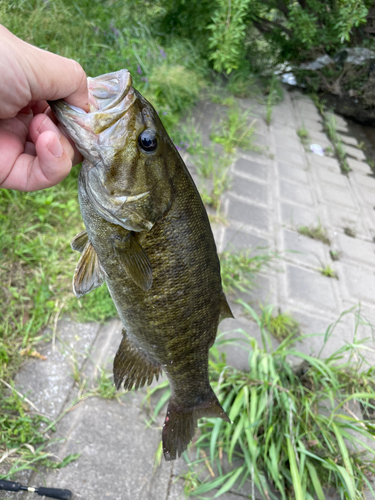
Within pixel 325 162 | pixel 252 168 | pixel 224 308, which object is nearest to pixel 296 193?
pixel 252 168

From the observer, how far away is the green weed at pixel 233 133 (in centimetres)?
478

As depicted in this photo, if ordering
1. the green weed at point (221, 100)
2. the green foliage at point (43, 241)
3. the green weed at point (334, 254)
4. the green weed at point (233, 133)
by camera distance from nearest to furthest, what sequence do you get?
the green foliage at point (43, 241)
the green weed at point (334, 254)
the green weed at point (233, 133)
the green weed at point (221, 100)

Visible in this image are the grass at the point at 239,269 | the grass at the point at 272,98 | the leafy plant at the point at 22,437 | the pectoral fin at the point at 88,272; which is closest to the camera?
the pectoral fin at the point at 88,272

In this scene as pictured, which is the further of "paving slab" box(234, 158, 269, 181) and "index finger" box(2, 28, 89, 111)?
"paving slab" box(234, 158, 269, 181)

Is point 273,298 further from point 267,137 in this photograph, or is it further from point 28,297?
point 267,137

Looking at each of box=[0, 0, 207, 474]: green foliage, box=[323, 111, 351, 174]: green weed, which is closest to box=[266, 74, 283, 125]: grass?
box=[323, 111, 351, 174]: green weed

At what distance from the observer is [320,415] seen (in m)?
2.13

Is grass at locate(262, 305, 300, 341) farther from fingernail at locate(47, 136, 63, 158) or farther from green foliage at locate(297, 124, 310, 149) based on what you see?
green foliage at locate(297, 124, 310, 149)

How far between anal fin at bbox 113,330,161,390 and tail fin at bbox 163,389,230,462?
0.63ft

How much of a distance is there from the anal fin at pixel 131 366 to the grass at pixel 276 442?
0.75m

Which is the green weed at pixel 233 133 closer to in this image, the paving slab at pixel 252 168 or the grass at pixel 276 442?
the paving slab at pixel 252 168

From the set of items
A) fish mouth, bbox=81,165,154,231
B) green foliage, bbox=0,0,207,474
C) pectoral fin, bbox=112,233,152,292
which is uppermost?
fish mouth, bbox=81,165,154,231

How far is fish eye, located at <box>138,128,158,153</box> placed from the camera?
1.12 m

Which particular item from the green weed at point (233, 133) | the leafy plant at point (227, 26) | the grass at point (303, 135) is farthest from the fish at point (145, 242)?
the grass at point (303, 135)
